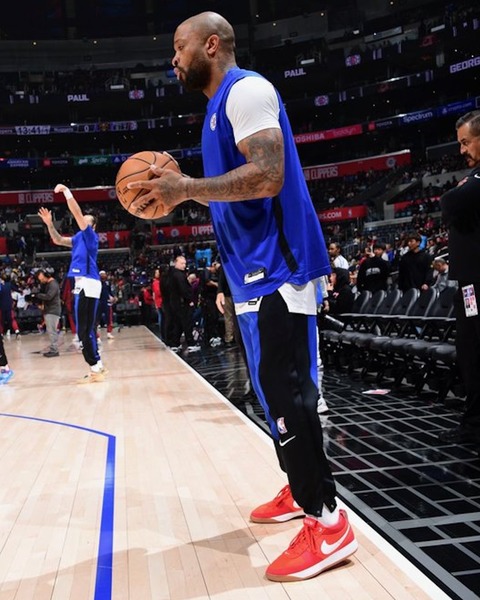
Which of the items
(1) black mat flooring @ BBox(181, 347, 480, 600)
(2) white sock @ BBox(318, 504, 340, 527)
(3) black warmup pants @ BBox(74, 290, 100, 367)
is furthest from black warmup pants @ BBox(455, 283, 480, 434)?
(3) black warmup pants @ BBox(74, 290, 100, 367)

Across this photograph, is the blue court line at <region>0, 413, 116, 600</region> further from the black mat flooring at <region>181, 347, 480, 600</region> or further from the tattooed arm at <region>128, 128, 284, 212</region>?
the tattooed arm at <region>128, 128, 284, 212</region>

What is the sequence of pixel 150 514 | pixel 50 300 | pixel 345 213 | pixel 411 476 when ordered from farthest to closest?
1. pixel 345 213
2. pixel 50 300
3. pixel 411 476
4. pixel 150 514

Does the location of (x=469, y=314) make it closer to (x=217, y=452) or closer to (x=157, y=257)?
(x=217, y=452)

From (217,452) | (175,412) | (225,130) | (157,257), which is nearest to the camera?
(225,130)

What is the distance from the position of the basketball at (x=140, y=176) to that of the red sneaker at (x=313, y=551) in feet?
3.91

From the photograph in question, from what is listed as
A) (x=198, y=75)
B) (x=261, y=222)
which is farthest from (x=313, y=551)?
(x=198, y=75)

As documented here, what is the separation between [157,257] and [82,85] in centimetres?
1458

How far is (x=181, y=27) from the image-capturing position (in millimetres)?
2188

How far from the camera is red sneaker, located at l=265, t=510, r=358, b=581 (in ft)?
7.00

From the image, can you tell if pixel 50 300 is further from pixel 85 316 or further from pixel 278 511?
pixel 278 511

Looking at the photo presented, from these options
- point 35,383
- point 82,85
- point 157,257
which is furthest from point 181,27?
point 82,85

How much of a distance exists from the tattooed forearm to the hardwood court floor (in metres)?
1.27

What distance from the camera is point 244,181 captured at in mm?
1991

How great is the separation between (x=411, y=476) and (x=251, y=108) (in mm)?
2172
